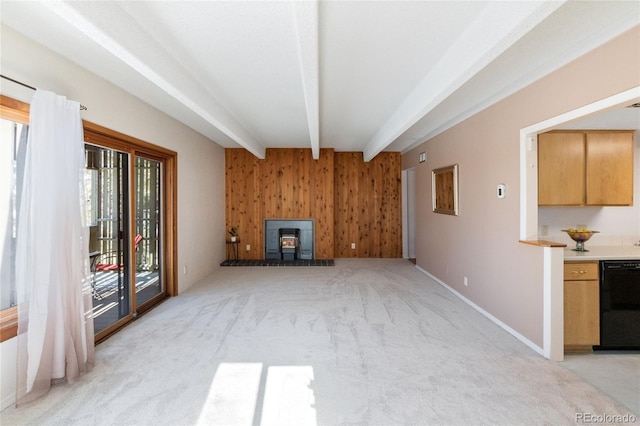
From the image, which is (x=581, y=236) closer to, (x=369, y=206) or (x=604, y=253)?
(x=604, y=253)

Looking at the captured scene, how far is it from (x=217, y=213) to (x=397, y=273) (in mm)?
3871

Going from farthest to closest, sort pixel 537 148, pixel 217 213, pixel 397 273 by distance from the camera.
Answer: pixel 217 213
pixel 397 273
pixel 537 148

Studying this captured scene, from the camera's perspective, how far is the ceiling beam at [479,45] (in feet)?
5.17

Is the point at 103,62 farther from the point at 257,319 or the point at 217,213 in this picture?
the point at 217,213

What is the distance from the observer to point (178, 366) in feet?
7.88

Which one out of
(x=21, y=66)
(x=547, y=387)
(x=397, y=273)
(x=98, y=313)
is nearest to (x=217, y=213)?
(x=98, y=313)

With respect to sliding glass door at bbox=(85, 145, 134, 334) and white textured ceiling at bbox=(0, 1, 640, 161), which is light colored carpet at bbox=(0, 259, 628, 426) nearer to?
sliding glass door at bbox=(85, 145, 134, 334)

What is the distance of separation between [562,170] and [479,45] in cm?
191

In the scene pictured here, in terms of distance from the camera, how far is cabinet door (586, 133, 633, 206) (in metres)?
3.03

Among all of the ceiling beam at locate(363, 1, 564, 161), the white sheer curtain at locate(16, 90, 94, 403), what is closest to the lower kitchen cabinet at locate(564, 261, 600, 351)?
the ceiling beam at locate(363, 1, 564, 161)

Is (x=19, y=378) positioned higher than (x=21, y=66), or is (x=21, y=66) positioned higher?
(x=21, y=66)

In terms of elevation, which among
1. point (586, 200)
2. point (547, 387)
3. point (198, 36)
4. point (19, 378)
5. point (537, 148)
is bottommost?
point (547, 387)
